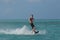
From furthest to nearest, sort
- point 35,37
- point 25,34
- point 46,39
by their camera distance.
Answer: point 25,34
point 35,37
point 46,39

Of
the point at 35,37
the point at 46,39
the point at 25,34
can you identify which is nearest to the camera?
the point at 46,39

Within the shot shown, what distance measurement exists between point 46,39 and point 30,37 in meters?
2.37

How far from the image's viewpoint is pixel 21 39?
28406 millimetres

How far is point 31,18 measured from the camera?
30.6 meters

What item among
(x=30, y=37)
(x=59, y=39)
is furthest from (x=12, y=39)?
(x=59, y=39)

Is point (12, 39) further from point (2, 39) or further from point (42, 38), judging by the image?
point (42, 38)

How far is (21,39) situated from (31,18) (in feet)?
10.3

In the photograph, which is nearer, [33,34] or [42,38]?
[42,38]

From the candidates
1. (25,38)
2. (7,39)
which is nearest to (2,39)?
(7,39)

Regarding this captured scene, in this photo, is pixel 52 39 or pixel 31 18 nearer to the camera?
pixel 52 39

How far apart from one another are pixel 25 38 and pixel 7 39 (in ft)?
6.16

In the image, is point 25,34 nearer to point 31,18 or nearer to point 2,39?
point 31,18

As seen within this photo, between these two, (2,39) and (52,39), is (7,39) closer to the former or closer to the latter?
(2,39)

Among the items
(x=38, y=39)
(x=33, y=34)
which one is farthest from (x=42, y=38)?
(x=33, y=34)
